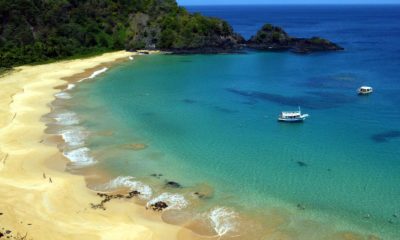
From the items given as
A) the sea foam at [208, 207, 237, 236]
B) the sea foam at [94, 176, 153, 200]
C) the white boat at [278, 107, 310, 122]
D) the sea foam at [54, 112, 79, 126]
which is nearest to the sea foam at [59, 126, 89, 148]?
the sea foam at [54, 112, 79, 126]

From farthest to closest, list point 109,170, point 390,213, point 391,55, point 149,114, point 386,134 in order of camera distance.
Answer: point 391,55
point 149,114
point 386,134
point 109,170
point 390,213

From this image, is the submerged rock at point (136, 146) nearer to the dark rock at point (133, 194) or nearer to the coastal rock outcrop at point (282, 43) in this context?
the dark rock at point (133, 194)

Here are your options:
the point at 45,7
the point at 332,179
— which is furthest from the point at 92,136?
the point at 45,7

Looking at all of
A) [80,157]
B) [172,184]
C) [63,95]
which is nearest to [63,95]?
[63,95]

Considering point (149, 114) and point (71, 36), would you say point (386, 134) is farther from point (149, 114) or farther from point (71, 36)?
point (71, 36)

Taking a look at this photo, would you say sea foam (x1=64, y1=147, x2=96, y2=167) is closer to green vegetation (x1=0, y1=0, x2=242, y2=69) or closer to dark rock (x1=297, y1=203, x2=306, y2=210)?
dark rock (x1=297, y1=203, x2=306, y2=210)
